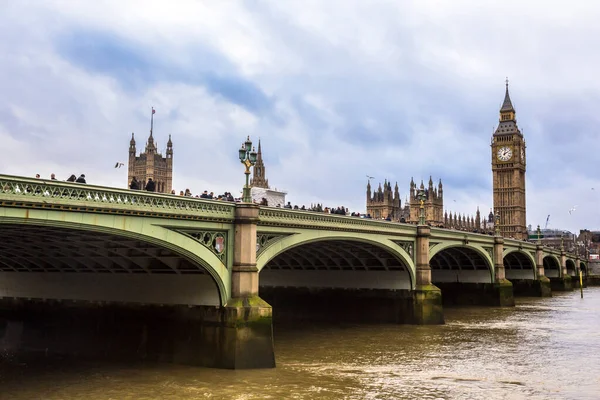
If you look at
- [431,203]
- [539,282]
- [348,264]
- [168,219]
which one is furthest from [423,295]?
[431,203]

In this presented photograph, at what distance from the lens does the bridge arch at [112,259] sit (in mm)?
18609

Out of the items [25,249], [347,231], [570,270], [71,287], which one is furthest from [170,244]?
[570,270]

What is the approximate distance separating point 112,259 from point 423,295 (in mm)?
19772

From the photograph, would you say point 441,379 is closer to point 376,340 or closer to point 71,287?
point 376,340

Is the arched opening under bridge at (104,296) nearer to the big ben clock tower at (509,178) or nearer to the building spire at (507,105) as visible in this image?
the big ben clock tower at (509,178)

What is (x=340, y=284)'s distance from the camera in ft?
137

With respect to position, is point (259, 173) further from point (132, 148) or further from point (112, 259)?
point (112, 259)

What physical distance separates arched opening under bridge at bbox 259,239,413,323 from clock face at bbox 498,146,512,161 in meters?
122

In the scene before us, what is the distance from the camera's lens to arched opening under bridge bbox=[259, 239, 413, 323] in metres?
38.6

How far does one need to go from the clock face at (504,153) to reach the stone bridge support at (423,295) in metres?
123

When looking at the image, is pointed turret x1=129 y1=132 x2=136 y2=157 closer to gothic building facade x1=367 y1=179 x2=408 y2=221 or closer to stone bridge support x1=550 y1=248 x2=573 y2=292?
gothic building facade x1=367 y1=179 x2=408 y2=221

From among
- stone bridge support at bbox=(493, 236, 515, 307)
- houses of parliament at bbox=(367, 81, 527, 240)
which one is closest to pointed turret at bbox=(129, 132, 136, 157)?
houses of parliament at bbox=(367, 81, 527, 240)

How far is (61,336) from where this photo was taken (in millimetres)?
28266

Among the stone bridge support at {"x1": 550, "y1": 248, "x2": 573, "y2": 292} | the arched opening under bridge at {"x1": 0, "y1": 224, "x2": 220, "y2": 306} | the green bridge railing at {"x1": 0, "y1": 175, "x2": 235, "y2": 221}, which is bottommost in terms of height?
the stone bridge support at {"x1": 550, "y1": 248, "x2": 573, "y2": 292}
